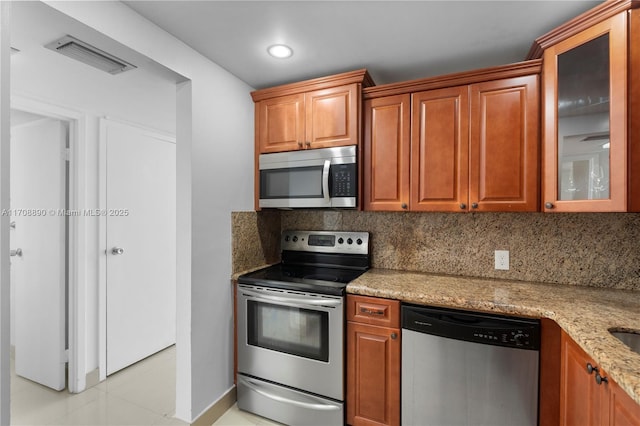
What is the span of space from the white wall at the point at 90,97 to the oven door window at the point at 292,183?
0.88m

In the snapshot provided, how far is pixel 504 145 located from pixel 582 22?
2.06 feet

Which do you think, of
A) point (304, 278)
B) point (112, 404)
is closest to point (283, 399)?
point (304, 278)

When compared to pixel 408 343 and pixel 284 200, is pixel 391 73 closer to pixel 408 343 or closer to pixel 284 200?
pixel 284 200

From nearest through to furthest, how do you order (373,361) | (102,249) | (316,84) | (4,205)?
(4,205) < (373,361) < (316,84) < (102,249)

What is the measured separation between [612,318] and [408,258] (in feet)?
3.84

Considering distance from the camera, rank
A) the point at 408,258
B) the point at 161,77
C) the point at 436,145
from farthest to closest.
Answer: the point at 408,258
the point at 436,145
the point at 161,77

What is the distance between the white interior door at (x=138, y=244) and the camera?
8.09 feet

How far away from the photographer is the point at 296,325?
1.92 meters

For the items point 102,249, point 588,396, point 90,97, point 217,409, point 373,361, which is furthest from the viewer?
point 102,249

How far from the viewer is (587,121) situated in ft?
4.87

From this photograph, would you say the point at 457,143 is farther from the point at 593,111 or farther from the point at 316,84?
the point at 316,84

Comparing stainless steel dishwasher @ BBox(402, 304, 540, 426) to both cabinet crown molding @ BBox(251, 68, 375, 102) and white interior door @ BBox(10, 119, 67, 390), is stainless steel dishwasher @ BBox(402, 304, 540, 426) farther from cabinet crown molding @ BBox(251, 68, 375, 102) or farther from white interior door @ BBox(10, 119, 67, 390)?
white interior door @ BBox(10, 119, 67, 390)

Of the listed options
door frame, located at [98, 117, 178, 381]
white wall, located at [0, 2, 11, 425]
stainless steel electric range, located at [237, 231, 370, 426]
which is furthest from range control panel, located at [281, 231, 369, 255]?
white wall, located at [0, 2, 11, 425]

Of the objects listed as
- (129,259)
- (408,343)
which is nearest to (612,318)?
(408,343)
